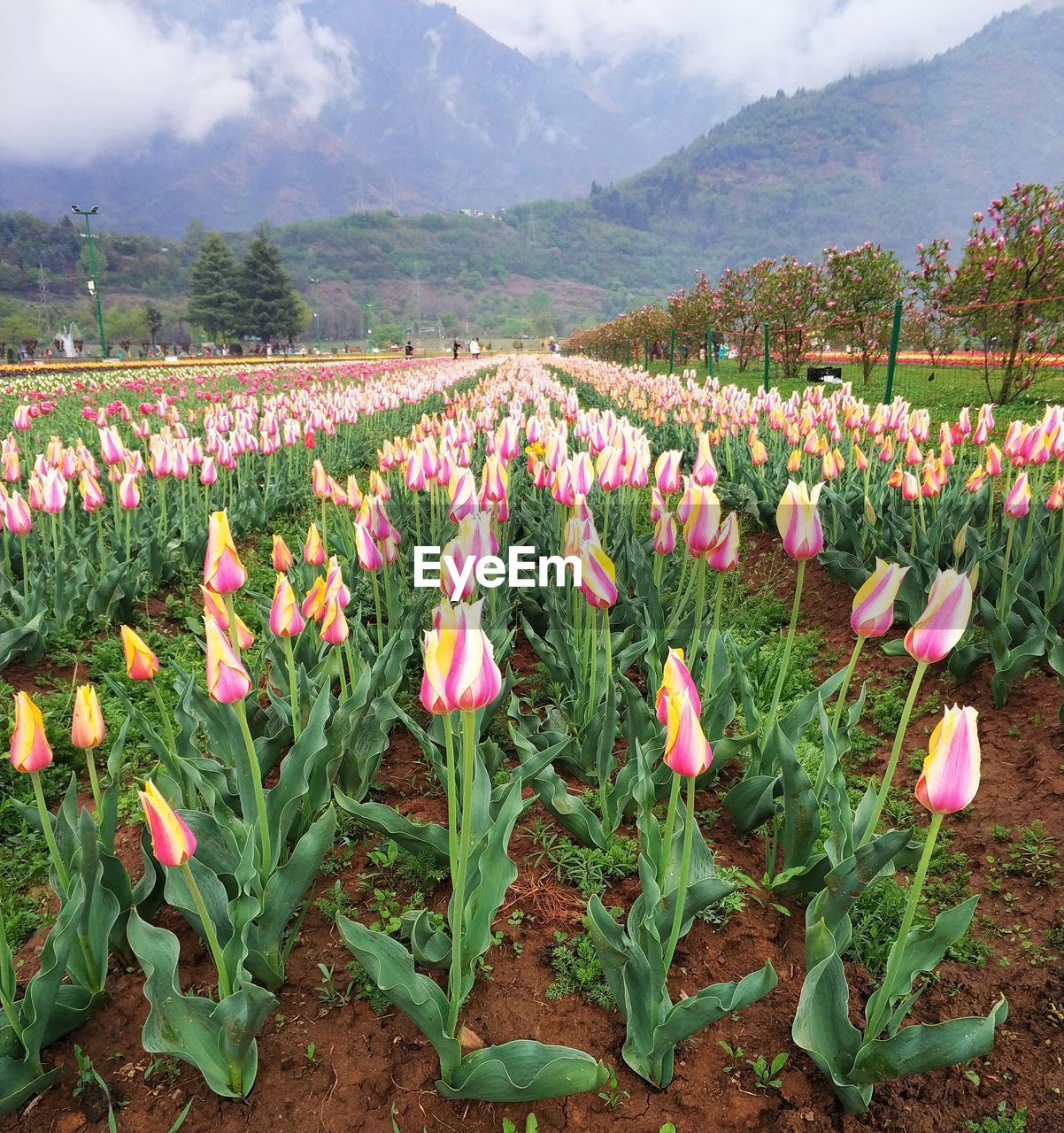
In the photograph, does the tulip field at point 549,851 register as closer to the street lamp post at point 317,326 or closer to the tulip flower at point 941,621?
the tulip flower at point 941,621

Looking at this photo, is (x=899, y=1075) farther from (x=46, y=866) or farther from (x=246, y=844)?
(x=46, y=866)

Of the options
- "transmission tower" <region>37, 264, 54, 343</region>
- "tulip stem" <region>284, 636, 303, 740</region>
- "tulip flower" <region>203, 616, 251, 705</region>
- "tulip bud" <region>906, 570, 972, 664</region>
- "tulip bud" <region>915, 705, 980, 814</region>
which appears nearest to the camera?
"tulip bud" <region>915, 705, 980, 814</region>

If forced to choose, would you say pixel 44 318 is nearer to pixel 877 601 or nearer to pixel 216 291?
pixel 216 291

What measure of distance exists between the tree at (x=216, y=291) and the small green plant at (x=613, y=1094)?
90.6m

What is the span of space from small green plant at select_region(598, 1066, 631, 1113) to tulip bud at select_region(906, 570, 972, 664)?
3.79 feet

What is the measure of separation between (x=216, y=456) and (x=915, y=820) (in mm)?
4659

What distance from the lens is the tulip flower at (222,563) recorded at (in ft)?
6.81

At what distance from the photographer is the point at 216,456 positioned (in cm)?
520

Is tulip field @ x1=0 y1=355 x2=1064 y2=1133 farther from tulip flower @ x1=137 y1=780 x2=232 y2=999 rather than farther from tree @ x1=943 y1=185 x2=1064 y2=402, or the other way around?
tree @ x1=943 y1=185 x2=1064 y2=402

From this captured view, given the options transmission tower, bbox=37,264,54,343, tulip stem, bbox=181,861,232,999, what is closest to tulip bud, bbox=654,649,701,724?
tulip stem, bbox=181,861,232,999

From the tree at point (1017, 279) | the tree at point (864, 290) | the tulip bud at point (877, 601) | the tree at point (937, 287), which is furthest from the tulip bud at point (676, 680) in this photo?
the tree at point (864, 290)

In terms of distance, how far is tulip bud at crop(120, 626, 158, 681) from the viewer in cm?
182

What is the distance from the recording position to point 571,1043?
1.79 meters

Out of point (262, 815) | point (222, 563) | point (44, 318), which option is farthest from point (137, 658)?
point (44, 318)
